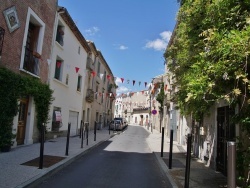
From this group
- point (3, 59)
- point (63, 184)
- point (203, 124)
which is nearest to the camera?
point (63, 184)

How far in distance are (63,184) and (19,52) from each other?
729 centimetres

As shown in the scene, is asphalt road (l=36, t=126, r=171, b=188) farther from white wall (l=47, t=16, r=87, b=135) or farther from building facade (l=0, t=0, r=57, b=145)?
white wall (l=47, t=16, r=87, b=135)

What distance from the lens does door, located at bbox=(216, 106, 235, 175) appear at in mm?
8438

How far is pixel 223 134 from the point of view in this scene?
923 centimetres

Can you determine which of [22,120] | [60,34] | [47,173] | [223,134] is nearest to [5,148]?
[22,120]

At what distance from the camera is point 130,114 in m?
89.5

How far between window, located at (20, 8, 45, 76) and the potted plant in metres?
3.46

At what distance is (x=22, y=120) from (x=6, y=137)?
2719 mm

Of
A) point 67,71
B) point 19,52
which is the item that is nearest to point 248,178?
point 19,52

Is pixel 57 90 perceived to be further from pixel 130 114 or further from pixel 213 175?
pixel 130 114

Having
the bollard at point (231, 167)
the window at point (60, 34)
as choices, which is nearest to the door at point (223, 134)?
the bollard at point (231, 167)

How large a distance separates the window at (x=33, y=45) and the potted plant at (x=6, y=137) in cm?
346

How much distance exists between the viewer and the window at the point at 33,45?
1339 centimetres

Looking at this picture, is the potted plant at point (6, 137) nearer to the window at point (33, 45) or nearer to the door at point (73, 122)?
the window at point (33, 45)
